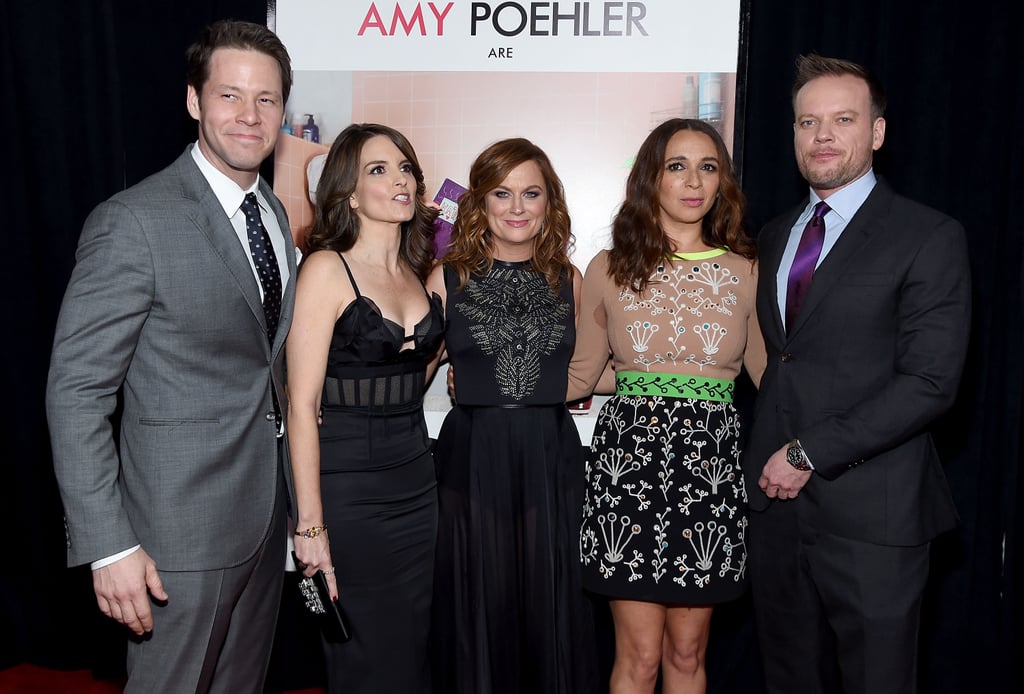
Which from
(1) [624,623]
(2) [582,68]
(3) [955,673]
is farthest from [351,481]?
(3) [955,673]

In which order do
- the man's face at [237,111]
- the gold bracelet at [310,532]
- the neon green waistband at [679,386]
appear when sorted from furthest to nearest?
1. the neon green waistband at [679,386]
2. the gold bracelet at [310,532]
3. the man's face at [237,111]

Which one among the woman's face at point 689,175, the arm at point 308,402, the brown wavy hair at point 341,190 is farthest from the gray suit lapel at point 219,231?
the woman's face at point 689,175

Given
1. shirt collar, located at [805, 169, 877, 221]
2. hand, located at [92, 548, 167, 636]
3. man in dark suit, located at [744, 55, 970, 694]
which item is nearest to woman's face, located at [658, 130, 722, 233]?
man in dark suit, located at [744, 55, 970, 694]

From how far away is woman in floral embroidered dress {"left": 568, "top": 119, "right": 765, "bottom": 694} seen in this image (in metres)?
2.49

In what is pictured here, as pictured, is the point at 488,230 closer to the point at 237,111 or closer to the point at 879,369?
the point at 237,111

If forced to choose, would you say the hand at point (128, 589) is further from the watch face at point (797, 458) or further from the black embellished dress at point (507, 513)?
the watch face at point (797, 458)

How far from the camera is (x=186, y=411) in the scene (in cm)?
187

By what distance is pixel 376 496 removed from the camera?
246cm

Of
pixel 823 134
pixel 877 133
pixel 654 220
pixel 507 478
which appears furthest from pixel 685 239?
pixel 507 478

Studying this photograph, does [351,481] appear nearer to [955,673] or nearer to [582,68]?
[582,68]

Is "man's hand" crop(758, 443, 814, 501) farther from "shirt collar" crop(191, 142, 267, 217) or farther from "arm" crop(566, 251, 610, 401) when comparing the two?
"shirt collar" crop(191, 142, 267, 217)

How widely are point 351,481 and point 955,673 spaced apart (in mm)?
2491

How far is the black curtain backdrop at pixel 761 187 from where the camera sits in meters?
3.11

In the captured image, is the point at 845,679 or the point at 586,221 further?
the point at 586,221
